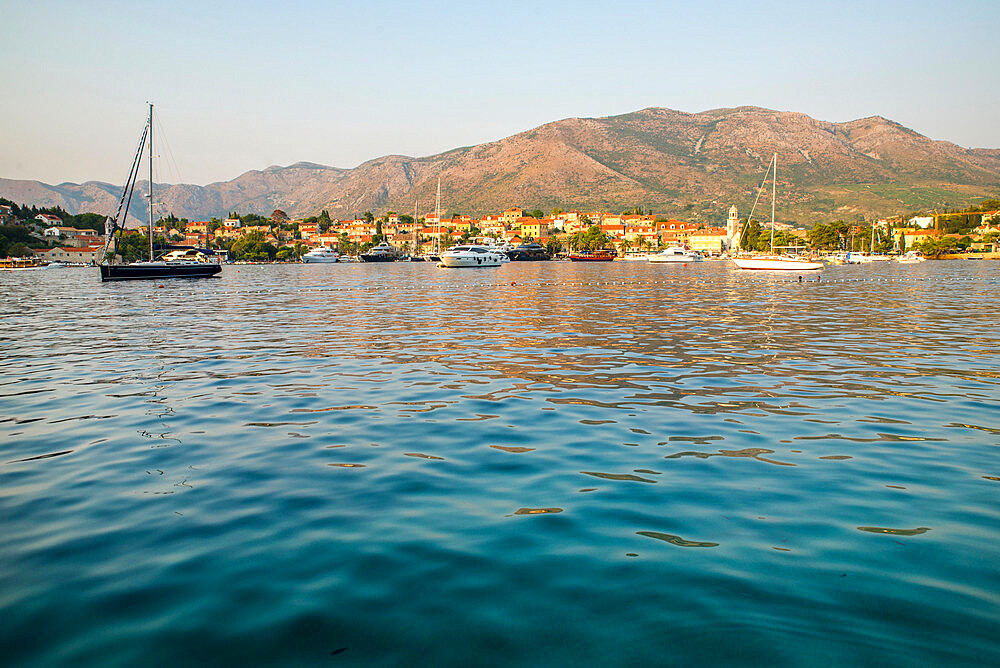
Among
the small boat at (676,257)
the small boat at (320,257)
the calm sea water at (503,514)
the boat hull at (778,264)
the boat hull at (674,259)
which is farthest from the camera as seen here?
the small boat at (320,257)

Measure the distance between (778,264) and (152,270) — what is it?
70.6 m

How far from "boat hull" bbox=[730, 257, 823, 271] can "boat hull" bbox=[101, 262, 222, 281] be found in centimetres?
6531

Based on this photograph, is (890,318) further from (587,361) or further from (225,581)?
(225,581)

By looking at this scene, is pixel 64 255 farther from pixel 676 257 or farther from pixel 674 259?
pixel 676 257

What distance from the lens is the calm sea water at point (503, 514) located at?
156 inches

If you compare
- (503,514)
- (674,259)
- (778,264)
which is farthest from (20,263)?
(503,514)

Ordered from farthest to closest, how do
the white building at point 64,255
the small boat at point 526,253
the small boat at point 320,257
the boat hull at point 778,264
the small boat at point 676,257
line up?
1. the small boat at point 320,257
2. the white building at point 64,255
3. the small boat at point 526,253
4. the small boat at point 676,257
5. the boat hull at point 778,264

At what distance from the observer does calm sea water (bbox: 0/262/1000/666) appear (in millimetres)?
3957

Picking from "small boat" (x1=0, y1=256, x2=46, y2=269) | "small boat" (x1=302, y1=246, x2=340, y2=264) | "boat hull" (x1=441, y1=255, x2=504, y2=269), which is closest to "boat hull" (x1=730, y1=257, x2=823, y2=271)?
"boat hull" (x1=441, y1=255, x2=504, y2=269)

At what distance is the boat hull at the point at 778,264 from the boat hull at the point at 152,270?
65311 mm

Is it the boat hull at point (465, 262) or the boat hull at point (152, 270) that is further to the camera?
the boat hull at point (465, 262)

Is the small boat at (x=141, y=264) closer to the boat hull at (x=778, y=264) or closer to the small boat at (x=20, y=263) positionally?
the boat hull at (x=778, y=264)

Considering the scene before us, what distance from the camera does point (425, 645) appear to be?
3844 mm

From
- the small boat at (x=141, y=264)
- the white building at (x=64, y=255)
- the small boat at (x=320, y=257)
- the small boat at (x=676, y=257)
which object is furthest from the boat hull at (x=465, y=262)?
the white building at (x=64, y=255)
